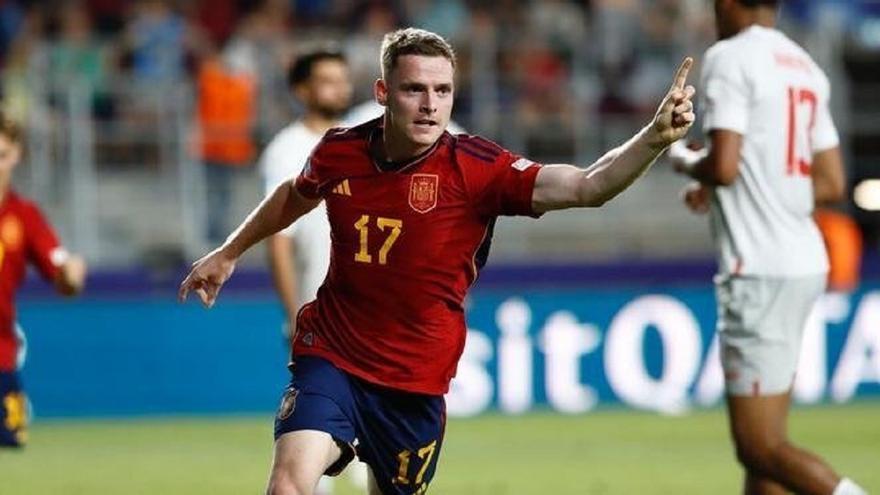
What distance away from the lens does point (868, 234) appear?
64.1 ft

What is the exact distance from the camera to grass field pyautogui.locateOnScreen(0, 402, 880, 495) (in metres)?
11.9

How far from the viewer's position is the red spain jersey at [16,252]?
10031mm

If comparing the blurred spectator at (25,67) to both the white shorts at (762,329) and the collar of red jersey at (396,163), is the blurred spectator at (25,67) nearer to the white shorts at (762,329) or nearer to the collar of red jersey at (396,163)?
the white shorts at (762,329)

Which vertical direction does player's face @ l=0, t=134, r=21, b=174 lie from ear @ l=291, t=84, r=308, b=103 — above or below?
below

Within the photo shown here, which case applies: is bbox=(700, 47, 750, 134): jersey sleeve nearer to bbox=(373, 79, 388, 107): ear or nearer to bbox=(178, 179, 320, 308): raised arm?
bbox=(373, 79, 388, 107): ear

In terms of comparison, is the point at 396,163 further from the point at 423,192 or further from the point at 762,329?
the point at 762,329

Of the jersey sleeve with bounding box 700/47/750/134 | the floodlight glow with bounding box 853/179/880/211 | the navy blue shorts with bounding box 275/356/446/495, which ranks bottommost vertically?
the floodlight glow with bounding box 853/179/880/211

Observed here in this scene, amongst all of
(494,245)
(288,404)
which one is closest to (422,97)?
(288,404)

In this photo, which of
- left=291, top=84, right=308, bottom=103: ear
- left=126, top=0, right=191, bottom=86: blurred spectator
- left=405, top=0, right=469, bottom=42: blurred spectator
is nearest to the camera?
left=291, top=84, right=308, bottom=103: ear

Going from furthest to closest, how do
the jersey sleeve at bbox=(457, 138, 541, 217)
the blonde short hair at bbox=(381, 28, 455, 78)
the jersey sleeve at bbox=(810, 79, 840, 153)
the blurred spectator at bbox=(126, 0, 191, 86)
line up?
1. the blurred spectator at bbox=(126, 0, 191, 86)
2. the jersey sleeve at bbox=(810, 79, 840, 153)
3. the blonde short hair at bbox=(381, 28, 455, 78)
4. the jersey sleeve at bbox=(457, 138, 541, 217)

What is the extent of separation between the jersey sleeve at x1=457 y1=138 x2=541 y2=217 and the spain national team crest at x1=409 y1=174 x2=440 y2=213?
12 cm

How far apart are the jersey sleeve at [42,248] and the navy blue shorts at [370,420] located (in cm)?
301

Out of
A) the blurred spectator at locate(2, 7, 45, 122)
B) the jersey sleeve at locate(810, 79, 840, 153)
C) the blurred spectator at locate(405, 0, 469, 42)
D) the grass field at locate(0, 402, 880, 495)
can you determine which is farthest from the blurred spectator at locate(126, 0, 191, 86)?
the jersey sleeve at locate(810, 79, 840, 153)

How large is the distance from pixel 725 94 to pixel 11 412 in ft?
13.0
